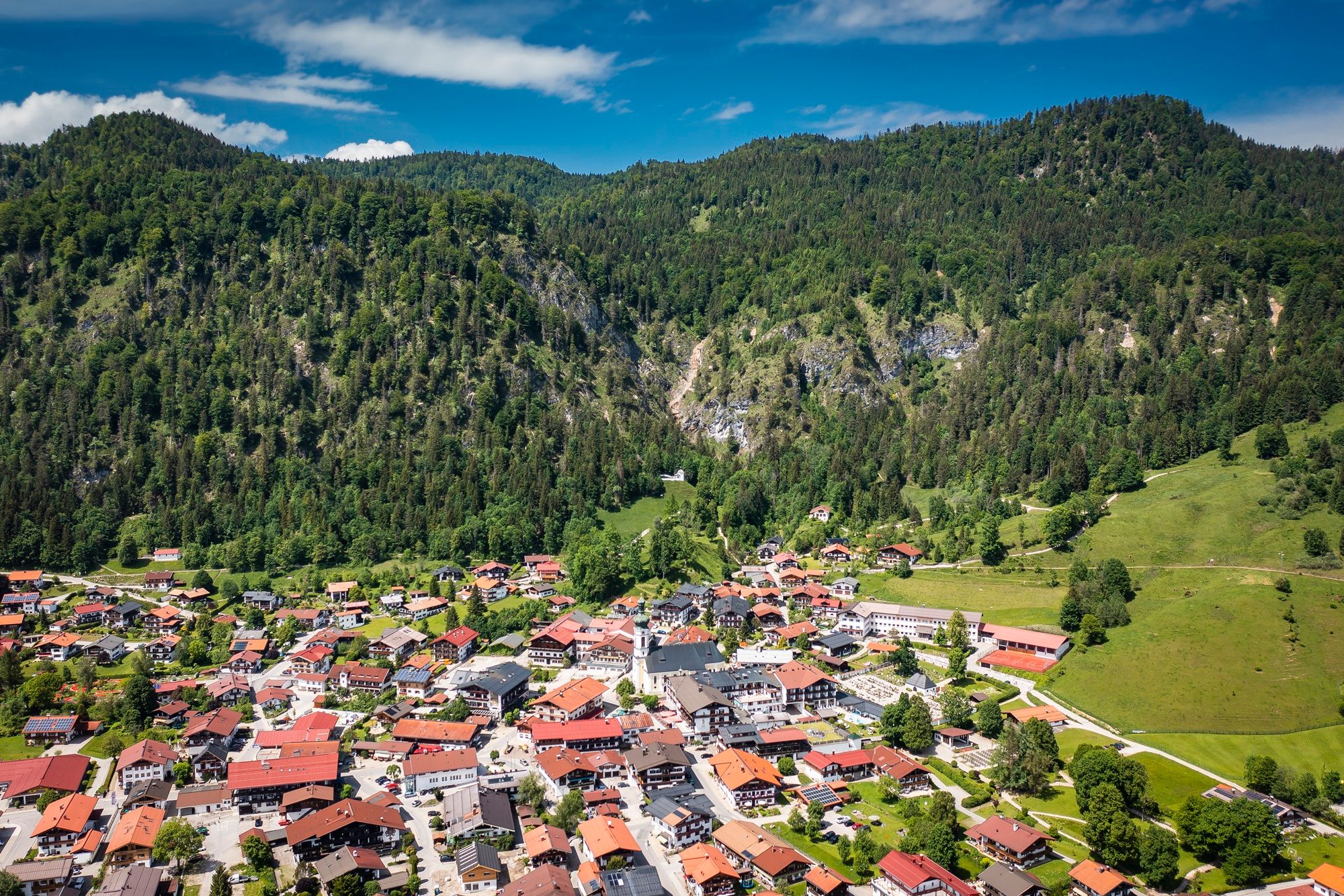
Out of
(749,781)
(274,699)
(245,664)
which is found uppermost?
(245,664)

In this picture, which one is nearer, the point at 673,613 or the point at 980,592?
the point at 673,613

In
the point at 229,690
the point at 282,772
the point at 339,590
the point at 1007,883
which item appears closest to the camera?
the point at 1007,883

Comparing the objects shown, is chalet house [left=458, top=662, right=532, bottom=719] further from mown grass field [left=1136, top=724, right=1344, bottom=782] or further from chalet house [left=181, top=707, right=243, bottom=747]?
mown grass field [left=1136, top=724, right=1344, bottom=782]

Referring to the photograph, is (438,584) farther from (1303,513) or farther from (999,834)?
(1303,513)

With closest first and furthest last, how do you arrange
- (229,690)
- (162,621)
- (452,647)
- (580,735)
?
(580,735) → (229,690) → (452,647) → (162,621)

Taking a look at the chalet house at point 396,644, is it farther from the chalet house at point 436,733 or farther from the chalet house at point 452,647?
the chalet house at point 436,733

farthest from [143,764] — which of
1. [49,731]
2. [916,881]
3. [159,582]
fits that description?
[159,582]

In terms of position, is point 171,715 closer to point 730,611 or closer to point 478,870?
point 478,870
